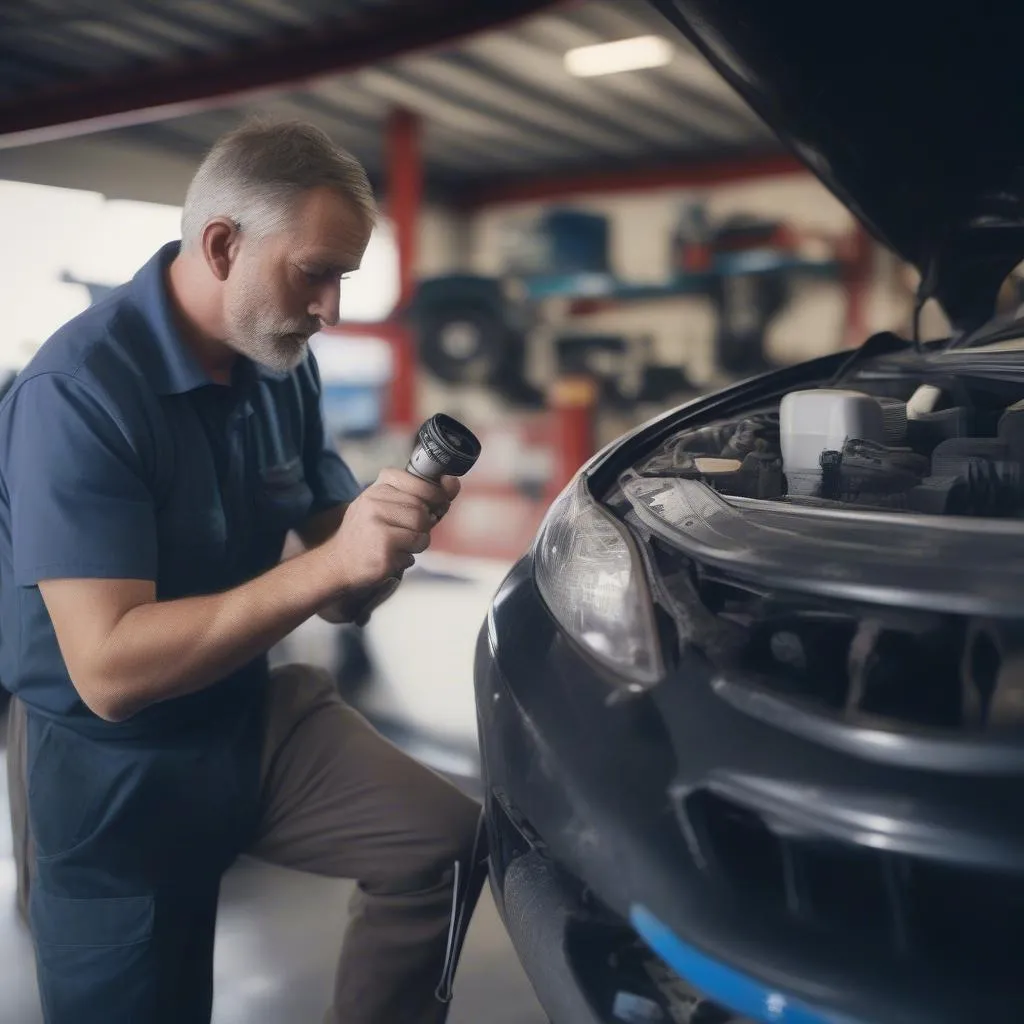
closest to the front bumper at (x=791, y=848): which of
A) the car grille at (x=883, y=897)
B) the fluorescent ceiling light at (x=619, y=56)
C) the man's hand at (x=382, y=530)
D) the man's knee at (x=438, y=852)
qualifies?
the car grille at (x=883, y=897)

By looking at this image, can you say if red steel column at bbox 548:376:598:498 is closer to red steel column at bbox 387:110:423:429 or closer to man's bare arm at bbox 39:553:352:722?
red steel column at bbox 387:110:423:429

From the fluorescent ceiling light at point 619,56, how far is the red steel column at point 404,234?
124 cm

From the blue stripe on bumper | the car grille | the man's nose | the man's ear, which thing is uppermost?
the man's ear

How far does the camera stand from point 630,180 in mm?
9992

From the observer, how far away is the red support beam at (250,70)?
193 inches

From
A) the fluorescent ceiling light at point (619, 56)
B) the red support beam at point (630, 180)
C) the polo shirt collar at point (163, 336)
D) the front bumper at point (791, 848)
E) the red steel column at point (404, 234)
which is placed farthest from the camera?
the red support beam at point (630, 180)

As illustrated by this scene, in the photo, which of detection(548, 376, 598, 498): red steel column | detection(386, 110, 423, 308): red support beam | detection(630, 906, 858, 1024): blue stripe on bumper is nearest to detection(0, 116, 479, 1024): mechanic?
detection(630, 906, 858, 1024): blue stripe on bumper

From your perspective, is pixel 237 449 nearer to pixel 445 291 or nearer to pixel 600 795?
pixel 600 795

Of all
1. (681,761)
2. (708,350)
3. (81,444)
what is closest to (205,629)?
(81,444)

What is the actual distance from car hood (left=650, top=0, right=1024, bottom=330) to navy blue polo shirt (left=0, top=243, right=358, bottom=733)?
0.66 metres

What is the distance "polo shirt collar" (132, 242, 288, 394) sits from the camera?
120 centimetres

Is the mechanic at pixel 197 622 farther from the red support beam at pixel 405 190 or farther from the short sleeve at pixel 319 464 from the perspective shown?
the red support beam at pixel 405 190

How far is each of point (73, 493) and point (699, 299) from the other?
7.64 m

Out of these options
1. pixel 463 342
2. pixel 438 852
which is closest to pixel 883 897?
pixel 438 852
